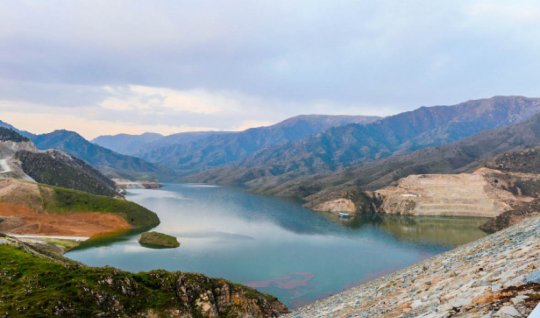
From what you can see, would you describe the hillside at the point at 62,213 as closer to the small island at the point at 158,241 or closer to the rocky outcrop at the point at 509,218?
the small island at the point at 158,241

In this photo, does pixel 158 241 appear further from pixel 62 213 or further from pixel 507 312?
pixel 507 312

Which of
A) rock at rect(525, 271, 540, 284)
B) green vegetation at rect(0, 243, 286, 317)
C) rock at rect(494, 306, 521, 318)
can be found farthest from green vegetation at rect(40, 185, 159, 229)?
rock at rect(494, 306, 521, 318)

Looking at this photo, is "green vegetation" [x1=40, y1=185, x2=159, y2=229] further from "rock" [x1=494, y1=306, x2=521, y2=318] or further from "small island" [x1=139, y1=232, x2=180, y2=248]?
"rock" [x1=494, y1=306, x2=521, y2=318]

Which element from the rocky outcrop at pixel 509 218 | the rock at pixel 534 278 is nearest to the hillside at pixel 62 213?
the rocky outcrop at pixel 509 218

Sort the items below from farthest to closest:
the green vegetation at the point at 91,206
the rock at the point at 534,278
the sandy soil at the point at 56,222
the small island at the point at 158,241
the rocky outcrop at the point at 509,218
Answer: the green vegetation at the point at 91,206 → the rocky outcrop at the point at 509,218 → the sandy soil at the point at 56,222 → the small island at the point at 158,241 → the rock at the point at 534,278

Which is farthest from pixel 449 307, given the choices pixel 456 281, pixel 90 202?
pixel 90 202

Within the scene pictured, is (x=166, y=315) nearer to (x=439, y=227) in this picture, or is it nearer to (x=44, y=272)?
(x=44, y=272)
